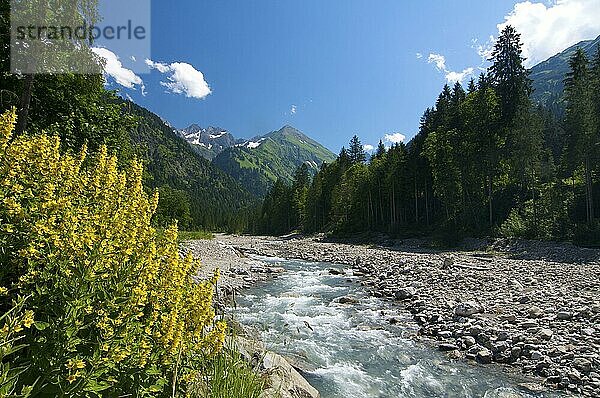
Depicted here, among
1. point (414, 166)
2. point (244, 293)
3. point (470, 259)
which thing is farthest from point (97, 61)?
point (414, 166)

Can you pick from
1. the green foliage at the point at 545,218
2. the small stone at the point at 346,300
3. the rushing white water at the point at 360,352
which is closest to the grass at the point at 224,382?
the rushing white water at the point at 360,352

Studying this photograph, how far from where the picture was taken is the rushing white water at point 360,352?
838cm

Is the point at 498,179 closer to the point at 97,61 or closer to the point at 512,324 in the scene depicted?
the point at 512,324

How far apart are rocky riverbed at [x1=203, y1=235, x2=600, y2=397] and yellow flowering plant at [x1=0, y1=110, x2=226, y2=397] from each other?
8381 mm

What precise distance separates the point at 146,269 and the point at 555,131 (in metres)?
89.7

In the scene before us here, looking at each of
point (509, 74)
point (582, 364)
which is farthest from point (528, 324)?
point (509, 74)

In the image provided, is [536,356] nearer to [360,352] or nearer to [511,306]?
[360,352]

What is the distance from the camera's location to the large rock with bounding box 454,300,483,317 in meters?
13.1

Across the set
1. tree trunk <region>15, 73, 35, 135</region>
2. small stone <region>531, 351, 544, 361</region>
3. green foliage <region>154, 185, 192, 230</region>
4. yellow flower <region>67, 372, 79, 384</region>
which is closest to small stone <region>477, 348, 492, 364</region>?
small stone <region>531, 351, 544, 361</region>

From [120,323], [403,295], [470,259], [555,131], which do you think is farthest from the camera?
[555,131]

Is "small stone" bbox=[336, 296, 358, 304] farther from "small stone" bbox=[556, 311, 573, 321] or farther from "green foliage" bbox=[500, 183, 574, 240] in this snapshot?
"green foliage" bbox=[500, 183, 574, 240]

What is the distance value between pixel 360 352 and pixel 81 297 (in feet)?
30.4

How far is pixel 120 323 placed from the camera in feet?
9.55

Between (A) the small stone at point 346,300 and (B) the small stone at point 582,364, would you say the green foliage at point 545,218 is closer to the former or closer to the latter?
(A) the small stone at point 346,300
